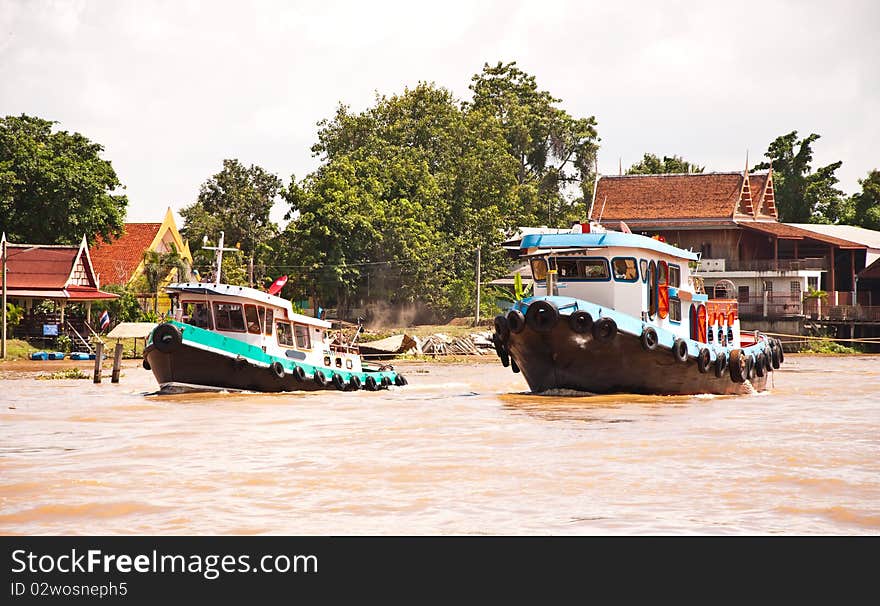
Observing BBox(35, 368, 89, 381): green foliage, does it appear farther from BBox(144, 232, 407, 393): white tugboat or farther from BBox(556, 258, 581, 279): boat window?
BBox(556, 258, 581, 279): boat window

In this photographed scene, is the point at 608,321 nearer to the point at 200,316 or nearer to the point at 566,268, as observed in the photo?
the point at 566,268

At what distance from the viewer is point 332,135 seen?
7500cm

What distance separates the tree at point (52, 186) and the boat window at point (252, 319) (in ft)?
95.8

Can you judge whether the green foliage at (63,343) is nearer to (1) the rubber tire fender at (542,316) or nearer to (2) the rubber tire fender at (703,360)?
(1) the rubber tire fender at (542,316)

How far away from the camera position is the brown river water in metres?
11.6

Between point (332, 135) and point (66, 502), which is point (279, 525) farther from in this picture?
point (332, 135)

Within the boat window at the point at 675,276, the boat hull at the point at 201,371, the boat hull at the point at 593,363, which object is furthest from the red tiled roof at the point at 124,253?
the boat window at the point at 675,276

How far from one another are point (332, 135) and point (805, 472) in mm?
62717

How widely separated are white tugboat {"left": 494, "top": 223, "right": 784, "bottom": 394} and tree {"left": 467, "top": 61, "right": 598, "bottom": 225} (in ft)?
182

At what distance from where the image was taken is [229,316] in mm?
28312

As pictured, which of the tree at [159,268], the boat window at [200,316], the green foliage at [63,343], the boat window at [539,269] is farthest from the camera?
the tree at [159,268]

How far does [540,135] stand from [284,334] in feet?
193

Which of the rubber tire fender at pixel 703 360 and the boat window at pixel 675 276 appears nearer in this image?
the rubber tire fender at pixel 703 360

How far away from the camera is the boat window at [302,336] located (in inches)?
1181
